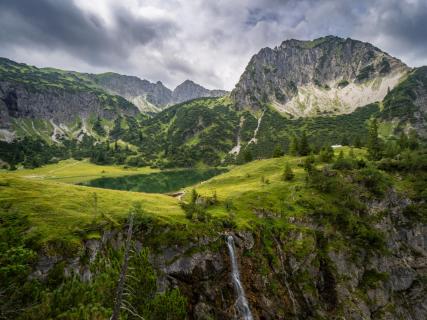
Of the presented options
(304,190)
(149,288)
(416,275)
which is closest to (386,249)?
(416,275)

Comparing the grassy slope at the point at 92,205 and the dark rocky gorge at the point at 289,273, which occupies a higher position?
the grassy slope at the point at 92,205

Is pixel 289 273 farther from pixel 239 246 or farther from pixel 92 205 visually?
pixel 92 205

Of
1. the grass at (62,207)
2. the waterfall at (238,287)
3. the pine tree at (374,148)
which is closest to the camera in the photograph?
the grass at (62,207)

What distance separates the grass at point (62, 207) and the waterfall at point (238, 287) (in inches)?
380

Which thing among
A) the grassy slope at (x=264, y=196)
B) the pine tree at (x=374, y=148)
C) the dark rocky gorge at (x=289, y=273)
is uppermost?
the pine tree at (x=374, y=148)

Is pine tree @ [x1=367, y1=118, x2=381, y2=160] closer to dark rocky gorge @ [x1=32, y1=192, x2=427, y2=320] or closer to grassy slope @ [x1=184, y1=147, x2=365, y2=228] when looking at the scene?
grassy slope @ [x1=184, y1=147, x2=365, y2=228]

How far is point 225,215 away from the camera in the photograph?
60406 millimetres

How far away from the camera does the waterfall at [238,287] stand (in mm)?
47344

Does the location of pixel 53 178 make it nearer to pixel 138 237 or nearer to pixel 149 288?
pixel 138 237

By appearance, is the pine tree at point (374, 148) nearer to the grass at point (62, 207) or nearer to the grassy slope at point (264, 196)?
the grassy slope at point (264, 196)

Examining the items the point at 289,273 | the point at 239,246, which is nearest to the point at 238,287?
the point at 239,246

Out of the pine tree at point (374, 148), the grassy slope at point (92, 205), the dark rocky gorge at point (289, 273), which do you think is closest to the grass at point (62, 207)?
the grassy slope at point (92, 205)

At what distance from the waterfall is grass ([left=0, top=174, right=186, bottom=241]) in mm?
9642

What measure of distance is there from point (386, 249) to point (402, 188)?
81.1 feet
